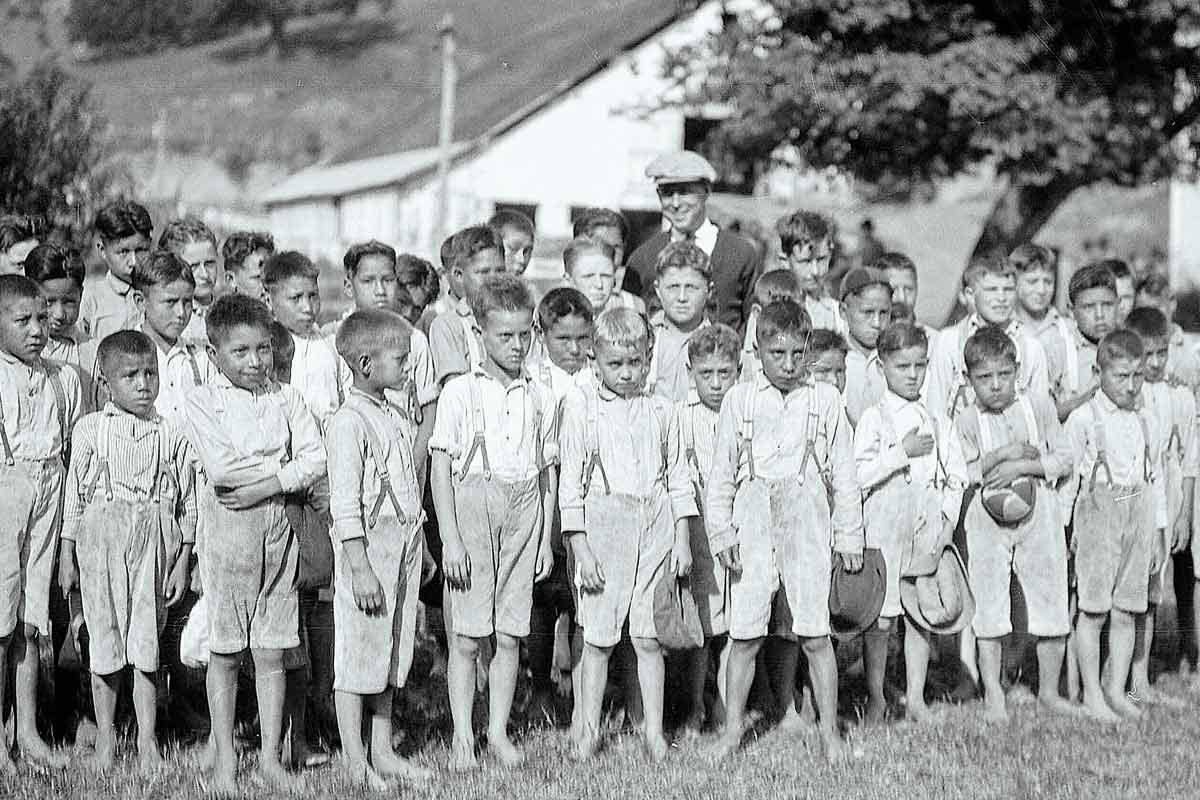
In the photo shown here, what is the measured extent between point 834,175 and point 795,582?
47.0 feet

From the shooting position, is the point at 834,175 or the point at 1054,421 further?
the point at 834,175

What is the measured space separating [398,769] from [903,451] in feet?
7.98

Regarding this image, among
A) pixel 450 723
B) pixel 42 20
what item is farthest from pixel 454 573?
pixel 42 20

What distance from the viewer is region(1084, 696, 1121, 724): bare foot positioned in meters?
6.18

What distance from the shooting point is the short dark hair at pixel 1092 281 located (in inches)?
270

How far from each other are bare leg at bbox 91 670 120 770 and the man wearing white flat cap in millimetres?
3041

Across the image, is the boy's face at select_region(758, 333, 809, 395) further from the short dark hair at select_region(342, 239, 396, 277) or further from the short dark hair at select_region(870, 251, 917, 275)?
the short dark hair at select_region(870, 251, 917, 275)

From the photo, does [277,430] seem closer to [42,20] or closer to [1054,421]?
[1054,421]

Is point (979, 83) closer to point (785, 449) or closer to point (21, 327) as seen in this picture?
point (785, 449)

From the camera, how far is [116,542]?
5148 mm

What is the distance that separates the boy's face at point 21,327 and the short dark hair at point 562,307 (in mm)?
1917

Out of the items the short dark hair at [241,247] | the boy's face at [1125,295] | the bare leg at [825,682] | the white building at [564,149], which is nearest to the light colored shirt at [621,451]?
the bare leg at [825,682]

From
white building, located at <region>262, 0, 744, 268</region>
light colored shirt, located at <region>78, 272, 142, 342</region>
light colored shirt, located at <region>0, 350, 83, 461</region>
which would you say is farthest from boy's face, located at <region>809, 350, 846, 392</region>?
white building, located at <region>262, 0, 744, 268</region>

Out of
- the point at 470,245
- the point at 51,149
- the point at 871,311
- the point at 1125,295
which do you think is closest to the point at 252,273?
the point at 470,245
